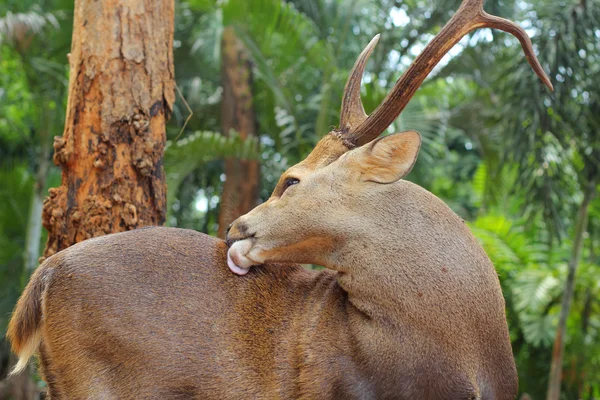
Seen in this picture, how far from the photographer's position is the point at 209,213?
391 inches

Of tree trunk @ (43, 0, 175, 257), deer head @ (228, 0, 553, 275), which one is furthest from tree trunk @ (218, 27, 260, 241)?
deer head @ (228, 0, 553, 275)

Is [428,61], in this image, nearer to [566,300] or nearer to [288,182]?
[288,182]

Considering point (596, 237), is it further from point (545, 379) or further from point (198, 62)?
point (198, 62)

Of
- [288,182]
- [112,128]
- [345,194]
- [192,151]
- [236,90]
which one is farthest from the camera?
[236,90]

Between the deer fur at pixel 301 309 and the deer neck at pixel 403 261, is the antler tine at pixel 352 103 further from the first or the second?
the deer neck at pixel 403 261

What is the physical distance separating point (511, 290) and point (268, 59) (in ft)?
15.1

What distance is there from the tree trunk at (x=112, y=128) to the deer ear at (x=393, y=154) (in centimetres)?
141

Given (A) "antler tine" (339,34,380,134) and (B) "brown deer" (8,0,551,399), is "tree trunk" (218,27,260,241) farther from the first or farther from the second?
(B) "brown deer" (8,0,551,399)

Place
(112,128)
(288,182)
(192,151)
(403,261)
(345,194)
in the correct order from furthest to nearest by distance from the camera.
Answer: (192,151) → (112,128) → (288,182) → (345,194) → (403,261)

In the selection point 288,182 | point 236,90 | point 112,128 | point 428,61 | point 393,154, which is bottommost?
point 236,90

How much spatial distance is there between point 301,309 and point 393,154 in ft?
2.45

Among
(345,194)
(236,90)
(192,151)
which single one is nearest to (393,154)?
(345,194)

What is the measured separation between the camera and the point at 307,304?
298 cm

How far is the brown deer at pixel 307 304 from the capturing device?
108 inches
